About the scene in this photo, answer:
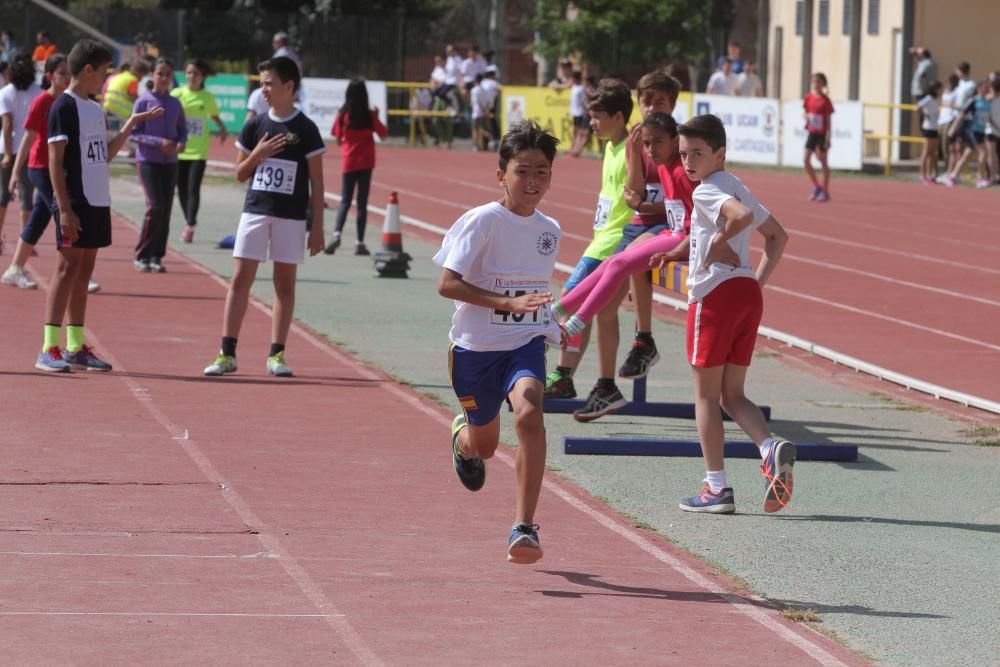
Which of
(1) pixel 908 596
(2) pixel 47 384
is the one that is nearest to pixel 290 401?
(2) pixel 47 384

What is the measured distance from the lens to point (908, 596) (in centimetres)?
676

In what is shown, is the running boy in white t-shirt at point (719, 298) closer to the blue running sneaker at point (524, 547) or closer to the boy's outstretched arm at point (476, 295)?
the boy's outstretched arm at point (476, 295)

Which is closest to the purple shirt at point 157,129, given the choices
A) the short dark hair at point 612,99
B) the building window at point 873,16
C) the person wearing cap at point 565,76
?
the short dark hair at point 612,99

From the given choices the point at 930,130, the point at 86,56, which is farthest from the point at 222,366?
the point at 930,130

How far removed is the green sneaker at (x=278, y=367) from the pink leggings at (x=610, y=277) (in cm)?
247

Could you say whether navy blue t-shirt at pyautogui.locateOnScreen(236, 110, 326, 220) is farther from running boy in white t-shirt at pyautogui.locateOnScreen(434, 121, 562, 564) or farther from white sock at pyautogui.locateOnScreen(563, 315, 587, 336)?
running boy in white t-shirt at pyautogui.locateOnScreen(434, 121, 562, 564)

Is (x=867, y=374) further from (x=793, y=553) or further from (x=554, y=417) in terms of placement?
(x=793, y=553)

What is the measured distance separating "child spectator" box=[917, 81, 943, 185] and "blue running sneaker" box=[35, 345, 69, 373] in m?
23.5

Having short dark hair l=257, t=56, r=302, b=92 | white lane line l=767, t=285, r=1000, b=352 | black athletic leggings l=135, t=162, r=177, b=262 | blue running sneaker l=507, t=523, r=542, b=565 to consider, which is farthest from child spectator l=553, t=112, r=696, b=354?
black athletic leggings l=135, t=162, r=177, b=262

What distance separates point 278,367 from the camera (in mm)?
11609

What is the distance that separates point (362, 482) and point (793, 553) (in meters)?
2.16

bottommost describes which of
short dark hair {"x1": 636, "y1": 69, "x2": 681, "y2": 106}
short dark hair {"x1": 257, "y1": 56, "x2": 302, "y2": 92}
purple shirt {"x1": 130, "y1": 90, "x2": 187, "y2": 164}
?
purple shirt {"x1": 130, "y1": 90, "x2": 187, "y2": 164}

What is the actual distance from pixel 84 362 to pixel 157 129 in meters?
5.55

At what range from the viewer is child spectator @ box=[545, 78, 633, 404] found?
32.8 feet
